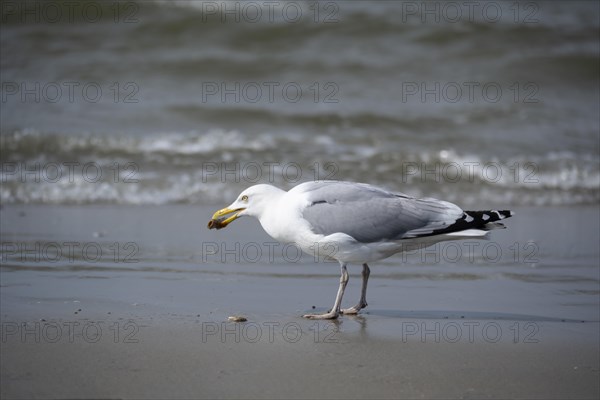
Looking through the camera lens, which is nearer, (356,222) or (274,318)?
(274,318)

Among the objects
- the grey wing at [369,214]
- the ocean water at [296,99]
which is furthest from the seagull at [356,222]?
the ocean water at [296,99]

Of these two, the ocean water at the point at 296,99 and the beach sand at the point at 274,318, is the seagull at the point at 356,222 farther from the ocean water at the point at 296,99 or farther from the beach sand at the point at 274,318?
the ocean water at the point at 296,99

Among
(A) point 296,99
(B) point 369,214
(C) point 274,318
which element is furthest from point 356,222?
(A) point 296,99

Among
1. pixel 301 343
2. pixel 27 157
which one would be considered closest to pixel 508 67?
pixel 27 157

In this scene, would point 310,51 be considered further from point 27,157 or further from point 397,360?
point 397,360

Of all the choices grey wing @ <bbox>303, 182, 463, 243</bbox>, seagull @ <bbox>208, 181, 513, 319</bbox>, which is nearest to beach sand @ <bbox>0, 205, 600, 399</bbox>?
seagull @ <bbox>208, 181, 513, 319</bbox>

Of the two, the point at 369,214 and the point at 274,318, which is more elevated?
the point at 369,214

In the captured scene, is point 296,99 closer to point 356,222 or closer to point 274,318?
point 356,222

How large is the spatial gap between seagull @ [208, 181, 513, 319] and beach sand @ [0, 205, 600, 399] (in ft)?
1.31

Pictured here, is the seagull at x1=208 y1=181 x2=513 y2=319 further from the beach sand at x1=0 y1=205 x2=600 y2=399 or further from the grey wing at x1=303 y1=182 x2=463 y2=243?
the beach sand at x1=0 y1=205 x2=600 y2=399

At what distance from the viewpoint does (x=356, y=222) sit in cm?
512

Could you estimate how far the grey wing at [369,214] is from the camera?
510cm

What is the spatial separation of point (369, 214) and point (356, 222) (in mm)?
106

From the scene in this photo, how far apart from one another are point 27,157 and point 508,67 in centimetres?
881
